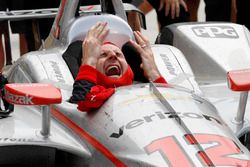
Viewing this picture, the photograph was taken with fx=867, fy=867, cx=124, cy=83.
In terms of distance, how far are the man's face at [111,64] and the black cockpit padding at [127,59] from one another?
0.96ft

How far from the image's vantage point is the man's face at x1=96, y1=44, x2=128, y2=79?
4.65 m

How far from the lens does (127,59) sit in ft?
16.5

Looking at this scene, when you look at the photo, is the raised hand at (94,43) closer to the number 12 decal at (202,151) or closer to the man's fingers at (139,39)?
the man's fingers at (139,39)

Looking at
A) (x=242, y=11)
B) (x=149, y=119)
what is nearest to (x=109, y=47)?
(x=149, y=119)

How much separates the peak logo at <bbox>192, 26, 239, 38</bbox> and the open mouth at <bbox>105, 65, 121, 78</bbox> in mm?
1420

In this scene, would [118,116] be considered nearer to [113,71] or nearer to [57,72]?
[113,71]

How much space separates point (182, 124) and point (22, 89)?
2.54 ft

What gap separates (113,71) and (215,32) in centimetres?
151

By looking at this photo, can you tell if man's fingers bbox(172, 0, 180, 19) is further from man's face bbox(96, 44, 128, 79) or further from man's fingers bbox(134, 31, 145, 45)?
man's face bbox(96, 44, 128, 79)

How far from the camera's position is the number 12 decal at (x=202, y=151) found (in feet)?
12.6

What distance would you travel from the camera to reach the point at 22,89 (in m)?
4.11

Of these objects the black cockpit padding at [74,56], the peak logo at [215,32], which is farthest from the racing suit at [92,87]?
the peak logo at [215,32]

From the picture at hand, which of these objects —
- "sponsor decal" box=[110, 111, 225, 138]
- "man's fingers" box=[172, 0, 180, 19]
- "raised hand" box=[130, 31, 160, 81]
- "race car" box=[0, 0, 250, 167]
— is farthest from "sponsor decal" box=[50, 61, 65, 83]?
"man's fingers" box=[172, 0, 180, 19]

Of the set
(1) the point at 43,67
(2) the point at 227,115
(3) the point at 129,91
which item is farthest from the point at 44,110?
(2) the point at 227,115
